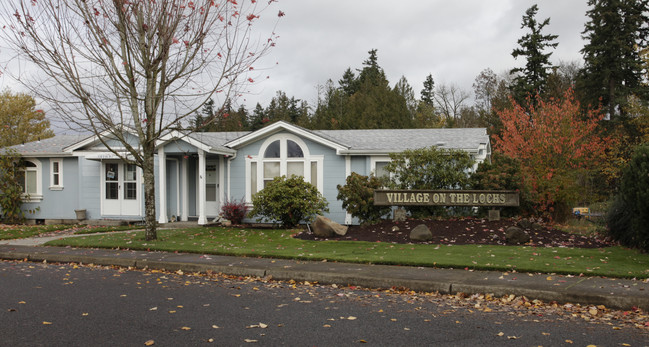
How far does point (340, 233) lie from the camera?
14266 millimetres

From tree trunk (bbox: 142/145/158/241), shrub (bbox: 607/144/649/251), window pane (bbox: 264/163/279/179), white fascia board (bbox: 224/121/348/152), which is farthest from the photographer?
window pane (bbox: 264/163/279/179)

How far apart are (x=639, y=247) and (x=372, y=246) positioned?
5.85 meters

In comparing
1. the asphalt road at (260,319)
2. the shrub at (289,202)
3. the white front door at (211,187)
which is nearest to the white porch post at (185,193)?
the white front door at (211,187)

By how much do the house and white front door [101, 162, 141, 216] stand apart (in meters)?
0.04

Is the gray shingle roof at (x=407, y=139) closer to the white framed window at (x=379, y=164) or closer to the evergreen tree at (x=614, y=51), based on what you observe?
the white framed window at (x=379, y=164)

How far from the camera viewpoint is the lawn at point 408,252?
9179 mm

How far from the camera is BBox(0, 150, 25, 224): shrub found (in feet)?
65.6

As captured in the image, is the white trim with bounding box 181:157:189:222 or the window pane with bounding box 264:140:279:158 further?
the white trim with bounding box 181:157:189:222

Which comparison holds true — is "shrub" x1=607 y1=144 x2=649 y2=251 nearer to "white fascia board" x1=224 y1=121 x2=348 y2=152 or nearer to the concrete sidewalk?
the concrete sidewalk

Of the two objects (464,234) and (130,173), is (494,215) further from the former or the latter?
(130,173)

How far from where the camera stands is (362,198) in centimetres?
1574

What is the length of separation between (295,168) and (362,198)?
4.06 metres

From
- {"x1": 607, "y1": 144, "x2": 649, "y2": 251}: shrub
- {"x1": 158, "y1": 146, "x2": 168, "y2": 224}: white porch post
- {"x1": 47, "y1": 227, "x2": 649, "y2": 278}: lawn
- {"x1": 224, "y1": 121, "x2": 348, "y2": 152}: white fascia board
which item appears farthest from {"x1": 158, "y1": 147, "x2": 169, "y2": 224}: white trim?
{"x1": 607, "y1": 144, "x2": 649, "y2": 251}: shrub

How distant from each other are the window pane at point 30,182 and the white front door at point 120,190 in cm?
329
